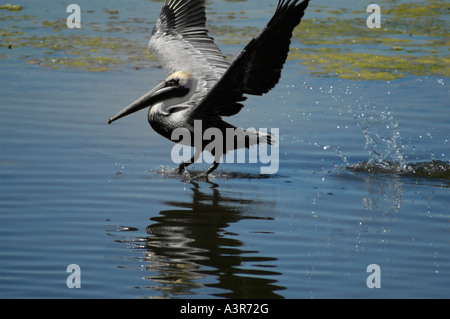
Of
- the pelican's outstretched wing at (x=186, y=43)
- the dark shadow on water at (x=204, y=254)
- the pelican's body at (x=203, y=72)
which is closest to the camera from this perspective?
the dark shadow on water at (x=204, y=254)

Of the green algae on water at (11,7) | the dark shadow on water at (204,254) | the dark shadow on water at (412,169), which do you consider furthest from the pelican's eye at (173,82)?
the green algae on water at (11,7)

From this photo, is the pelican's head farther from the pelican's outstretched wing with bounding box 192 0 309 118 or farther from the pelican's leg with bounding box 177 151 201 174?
the pelican's outstretched wing with bounding box 192 0 309 118

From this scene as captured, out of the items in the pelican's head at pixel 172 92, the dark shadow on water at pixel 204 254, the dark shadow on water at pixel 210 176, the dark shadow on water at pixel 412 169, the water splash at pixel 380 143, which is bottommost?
the dark shadow on water at pixel 204 254

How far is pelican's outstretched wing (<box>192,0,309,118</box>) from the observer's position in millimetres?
5574

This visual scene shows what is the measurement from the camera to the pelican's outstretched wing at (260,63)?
5574 millimetres

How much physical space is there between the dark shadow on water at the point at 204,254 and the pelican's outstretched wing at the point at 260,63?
77 centimetres

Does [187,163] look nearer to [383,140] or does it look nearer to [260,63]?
[260,63]

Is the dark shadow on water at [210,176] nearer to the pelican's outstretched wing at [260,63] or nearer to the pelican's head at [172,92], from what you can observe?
the pelican's head at [172,92]

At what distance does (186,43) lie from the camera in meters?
7.55

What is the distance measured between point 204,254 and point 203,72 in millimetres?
2535

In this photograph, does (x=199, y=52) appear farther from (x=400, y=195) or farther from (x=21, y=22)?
(x=21, y=22)

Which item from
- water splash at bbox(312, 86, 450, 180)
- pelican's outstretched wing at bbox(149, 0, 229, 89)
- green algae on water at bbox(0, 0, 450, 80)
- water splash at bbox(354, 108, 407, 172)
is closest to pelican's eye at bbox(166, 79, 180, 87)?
pelican's outstretched wing at bbox(149, 0, 229, 89)

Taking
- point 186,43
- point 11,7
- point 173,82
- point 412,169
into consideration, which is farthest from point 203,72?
point 11,7

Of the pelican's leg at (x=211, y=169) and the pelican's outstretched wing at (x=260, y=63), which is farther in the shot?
the pelican's leg at (x=211, y=169)
